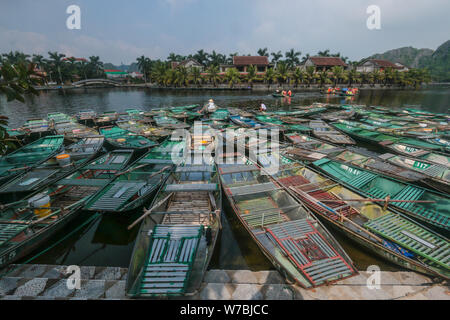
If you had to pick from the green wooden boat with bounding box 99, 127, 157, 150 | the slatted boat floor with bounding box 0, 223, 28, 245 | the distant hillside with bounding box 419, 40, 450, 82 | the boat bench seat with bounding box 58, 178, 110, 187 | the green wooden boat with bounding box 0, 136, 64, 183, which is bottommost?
the slatted boat floor with bounding box 0, 223, 28, 245

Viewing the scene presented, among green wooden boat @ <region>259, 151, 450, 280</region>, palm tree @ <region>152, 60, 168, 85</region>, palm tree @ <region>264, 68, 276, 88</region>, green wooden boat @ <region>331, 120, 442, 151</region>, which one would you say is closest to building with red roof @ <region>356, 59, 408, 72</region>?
palm tree @ <region>264, 68, 276, 88</region>

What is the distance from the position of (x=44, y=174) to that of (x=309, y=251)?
1481cm

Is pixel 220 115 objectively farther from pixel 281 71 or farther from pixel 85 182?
pixel 281 71

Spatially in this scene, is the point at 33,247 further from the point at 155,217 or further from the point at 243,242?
the point at 243,242

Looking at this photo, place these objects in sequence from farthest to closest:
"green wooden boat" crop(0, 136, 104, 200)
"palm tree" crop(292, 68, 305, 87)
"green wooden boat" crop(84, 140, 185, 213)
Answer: "palm tree" crop(292, 68, 305, 87)
"green wooden boat" crop(0, 136, 104, 200)
"green wooden boat" crop(84, 140, 185, 213)

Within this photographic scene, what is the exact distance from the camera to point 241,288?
6.60 meters

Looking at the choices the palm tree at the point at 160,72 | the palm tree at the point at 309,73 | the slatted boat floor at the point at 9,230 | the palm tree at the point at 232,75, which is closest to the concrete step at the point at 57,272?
the slatted boat floor at the point at 9,230

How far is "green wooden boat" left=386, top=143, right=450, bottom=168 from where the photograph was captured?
1438cm

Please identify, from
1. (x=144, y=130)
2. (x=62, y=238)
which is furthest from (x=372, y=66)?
(x=62, y=238)

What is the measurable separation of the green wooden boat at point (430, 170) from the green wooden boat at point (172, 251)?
40.3 ft

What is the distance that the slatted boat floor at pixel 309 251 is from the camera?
6.69 metres

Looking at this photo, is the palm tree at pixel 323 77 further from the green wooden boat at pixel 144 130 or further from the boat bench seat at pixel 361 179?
the boat bench seat at pixel 361 179

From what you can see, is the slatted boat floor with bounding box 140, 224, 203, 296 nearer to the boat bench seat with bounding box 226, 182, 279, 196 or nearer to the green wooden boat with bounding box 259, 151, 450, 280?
the boat bench seat with bounding box 226, 182, 279, 196

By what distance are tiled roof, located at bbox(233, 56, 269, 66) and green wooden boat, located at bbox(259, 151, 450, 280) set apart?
259ft
